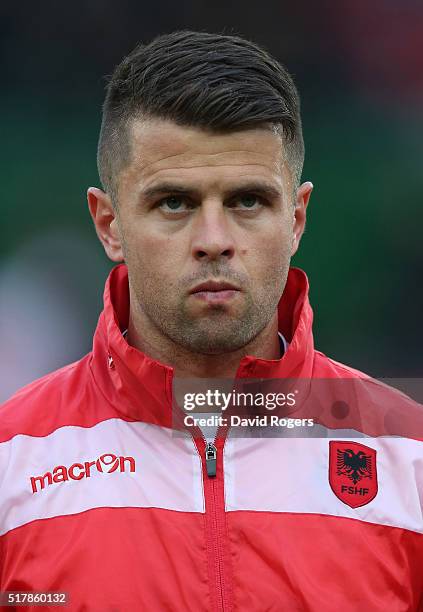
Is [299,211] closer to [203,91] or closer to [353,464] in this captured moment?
[203,91]

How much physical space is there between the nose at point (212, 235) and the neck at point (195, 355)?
0.85 ft

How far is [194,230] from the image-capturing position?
1.97m

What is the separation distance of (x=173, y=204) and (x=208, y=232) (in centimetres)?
14

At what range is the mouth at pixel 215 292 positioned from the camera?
1.94 metres

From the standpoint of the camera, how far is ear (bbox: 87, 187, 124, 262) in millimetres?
2236

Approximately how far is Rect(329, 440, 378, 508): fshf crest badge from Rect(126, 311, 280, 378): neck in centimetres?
29

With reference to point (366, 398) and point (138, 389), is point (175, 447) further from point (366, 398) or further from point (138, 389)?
point (366, 398)

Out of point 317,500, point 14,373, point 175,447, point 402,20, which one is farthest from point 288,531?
point 402,20

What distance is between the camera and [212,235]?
76.1 inches

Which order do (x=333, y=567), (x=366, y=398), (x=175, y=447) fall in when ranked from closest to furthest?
(x=333, y=567) < (x=175, y=447) < (x=366, y=398)

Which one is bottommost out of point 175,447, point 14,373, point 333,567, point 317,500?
point 333,567

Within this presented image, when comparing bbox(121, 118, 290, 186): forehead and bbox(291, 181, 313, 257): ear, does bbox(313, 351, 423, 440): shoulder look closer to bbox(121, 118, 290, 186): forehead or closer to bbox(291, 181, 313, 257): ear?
bbox(291, 181, 313, 257): ear

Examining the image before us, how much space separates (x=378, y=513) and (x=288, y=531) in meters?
0.20

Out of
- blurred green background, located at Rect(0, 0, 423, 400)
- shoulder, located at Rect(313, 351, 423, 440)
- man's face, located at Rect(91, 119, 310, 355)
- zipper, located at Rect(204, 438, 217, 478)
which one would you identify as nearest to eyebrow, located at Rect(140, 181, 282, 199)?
man's face, located at Rect(91, 119, 310, 355)
